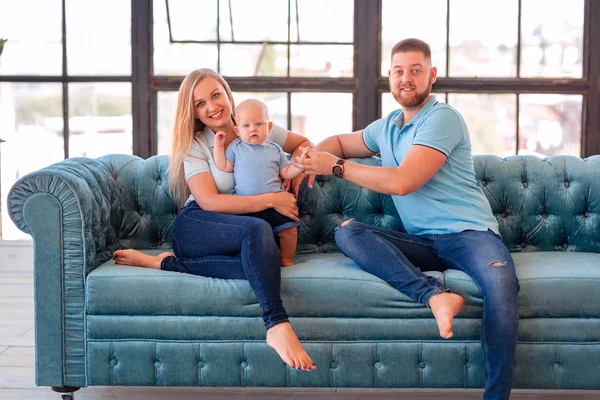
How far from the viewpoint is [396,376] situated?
2492 mm

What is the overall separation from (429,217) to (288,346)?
0.71 meters

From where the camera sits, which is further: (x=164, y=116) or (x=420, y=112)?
(x=164, y=116)

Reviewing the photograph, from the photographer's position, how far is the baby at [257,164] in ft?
8.90

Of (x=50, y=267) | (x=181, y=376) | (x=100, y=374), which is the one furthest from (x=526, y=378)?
(x=50, y=267)

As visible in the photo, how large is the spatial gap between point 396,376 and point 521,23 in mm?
2521

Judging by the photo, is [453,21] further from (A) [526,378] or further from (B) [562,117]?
(A) [526,378]

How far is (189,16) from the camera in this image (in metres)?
4.37

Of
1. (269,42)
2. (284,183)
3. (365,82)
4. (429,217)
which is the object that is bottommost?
(429,217)

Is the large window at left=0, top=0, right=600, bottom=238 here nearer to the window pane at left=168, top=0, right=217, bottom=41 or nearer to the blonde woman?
the window pane at left=168, top=0, right=217, bottom=41

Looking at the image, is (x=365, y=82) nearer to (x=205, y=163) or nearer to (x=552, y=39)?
(x=552, y=39)

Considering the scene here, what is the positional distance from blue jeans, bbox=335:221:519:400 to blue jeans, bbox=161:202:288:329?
314 millimetres

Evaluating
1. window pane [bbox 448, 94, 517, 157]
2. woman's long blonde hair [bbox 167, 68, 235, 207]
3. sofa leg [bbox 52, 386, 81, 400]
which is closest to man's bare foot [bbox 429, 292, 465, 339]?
woman's long blonde hair [bbox 167, 68, 235, 207]

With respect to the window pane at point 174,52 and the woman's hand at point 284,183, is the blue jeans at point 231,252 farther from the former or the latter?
the window pane at point 174,52

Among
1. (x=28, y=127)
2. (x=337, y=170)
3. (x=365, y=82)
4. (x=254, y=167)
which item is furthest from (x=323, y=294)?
(x=28, y=127)
